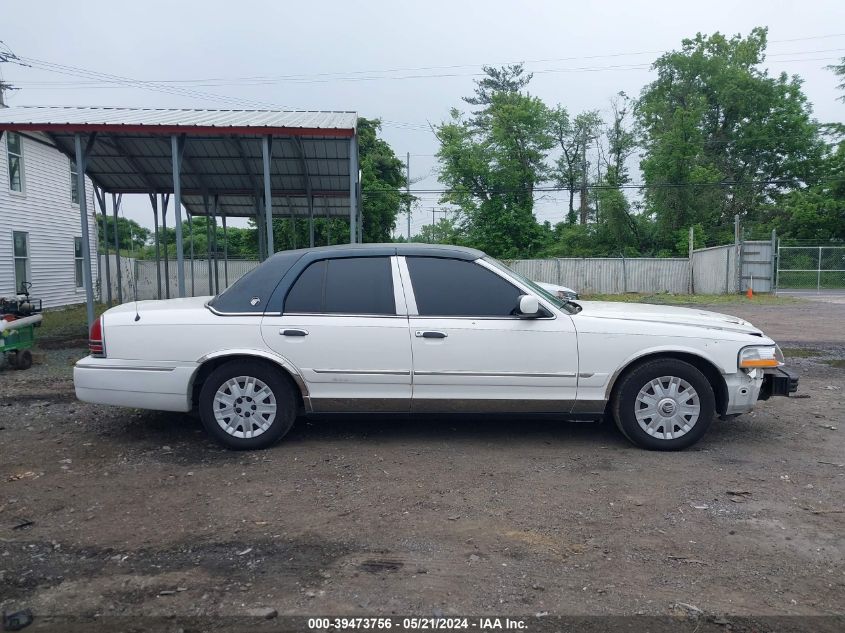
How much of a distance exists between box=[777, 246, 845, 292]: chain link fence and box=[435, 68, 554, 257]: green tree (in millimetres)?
14069

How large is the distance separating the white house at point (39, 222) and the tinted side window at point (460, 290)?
51.2 feet

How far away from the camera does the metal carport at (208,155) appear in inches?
426

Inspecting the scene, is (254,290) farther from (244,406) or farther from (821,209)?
(821,209)

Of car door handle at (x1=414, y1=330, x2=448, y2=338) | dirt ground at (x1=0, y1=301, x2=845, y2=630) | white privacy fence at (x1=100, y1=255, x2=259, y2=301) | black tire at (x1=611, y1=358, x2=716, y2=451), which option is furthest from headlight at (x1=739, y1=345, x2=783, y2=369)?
white privacy fence at (x1=100, y1=255, x2=259, y2=301)

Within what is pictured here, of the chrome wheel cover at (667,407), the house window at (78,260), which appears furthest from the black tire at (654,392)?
the house window at (78,260)

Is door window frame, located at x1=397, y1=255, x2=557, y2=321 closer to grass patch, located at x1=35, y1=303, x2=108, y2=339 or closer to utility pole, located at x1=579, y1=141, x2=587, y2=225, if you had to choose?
grass patch, located at x1=35, y1=303, x2=108, y2=339

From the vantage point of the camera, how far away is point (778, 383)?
5.44 meters

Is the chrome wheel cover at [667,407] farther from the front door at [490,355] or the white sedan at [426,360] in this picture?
the front door at [490,355]

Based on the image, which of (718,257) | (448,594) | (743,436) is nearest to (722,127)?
(718,257)

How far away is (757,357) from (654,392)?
2.81ft

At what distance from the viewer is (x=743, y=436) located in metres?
5.92

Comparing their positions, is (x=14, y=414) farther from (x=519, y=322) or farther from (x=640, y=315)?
(x=640, y=315)

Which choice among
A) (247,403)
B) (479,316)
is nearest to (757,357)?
(479,316)

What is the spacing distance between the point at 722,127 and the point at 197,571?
45.4 meters
